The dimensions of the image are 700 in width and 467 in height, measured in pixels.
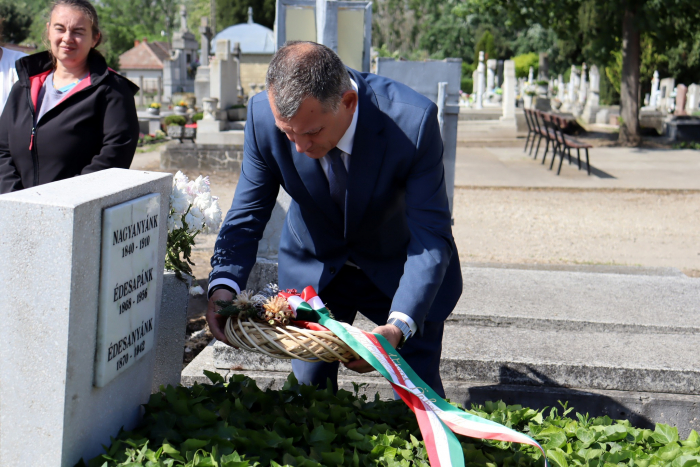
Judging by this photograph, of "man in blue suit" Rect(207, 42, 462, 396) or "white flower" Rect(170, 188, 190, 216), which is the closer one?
"man in blue suit" Rect(207, 42, 462, 396)

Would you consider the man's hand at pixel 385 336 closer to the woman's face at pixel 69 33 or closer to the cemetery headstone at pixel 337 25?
the woman's face at pixel 69 33

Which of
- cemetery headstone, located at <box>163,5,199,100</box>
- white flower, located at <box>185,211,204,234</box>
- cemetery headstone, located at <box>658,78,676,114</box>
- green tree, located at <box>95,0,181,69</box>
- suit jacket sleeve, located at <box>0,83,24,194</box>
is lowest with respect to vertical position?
white flower, located at <box>185,211,204,234</box>

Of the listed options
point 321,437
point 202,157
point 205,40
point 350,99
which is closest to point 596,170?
point 202,157

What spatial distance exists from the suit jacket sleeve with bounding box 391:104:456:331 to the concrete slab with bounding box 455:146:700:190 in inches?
339

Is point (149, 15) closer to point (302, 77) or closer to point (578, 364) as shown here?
point (578, 364)

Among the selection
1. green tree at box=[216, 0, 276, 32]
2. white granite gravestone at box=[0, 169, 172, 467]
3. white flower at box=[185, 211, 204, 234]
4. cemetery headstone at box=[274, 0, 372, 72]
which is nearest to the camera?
white granite gravestone at box=[0, 169, 172, 467]

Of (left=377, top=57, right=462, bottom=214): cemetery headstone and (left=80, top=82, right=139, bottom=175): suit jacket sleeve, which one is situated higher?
(left=377, top=57, right=462, bottom=214): cemetery headstone

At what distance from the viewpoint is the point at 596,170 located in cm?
1229

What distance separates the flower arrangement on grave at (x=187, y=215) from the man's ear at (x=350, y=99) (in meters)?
0.94

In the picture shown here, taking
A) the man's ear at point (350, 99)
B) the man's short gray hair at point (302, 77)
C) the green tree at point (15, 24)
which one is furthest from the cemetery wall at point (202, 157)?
the green tree at point (15, 24)

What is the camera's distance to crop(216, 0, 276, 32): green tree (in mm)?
44531

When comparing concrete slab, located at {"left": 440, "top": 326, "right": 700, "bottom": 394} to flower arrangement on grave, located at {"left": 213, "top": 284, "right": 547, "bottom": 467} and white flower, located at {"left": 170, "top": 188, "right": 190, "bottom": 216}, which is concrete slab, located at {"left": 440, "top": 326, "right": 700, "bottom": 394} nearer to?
flower arrangement on grave, located at {"left": 213, "top": 284, "right": 547, "bottom": 467}

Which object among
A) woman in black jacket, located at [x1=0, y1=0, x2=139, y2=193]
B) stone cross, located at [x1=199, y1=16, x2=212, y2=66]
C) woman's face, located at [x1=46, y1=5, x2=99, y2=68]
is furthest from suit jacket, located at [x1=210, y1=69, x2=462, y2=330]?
stone cross, located at [x1=199, y1=16, x2=212, y2=66]

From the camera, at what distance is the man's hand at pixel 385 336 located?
73.3 inches
